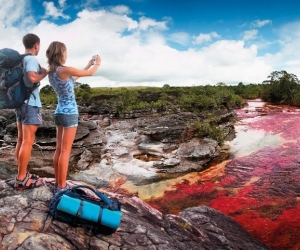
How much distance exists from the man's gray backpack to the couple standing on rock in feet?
0.33

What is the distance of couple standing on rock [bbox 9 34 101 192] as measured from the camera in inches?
196

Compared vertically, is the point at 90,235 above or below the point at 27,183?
below

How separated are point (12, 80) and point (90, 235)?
9.37 ft

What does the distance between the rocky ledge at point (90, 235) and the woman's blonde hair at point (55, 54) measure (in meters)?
2.26

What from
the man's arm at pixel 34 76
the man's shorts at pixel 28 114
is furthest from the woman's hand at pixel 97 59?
the man's shorts at pixel 28 114

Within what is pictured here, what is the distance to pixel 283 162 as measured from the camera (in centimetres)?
1709

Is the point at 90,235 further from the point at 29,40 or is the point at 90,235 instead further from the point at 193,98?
the point at 193,98

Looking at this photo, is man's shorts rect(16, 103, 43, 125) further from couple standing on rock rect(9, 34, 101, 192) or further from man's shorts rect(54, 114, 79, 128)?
man's shorts rect(54, 114, 79, 128)

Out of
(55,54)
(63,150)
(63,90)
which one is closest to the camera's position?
(55,54)

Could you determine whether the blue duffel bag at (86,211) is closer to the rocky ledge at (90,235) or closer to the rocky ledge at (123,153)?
the rocky ledge at (90,235)

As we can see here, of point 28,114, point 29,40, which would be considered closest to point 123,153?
point 28,114

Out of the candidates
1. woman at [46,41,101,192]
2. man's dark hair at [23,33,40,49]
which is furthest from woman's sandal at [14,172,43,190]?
man's dark hair at [23,33,40,49]

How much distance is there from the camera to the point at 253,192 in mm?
13516

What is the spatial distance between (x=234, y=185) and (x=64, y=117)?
11.2m
